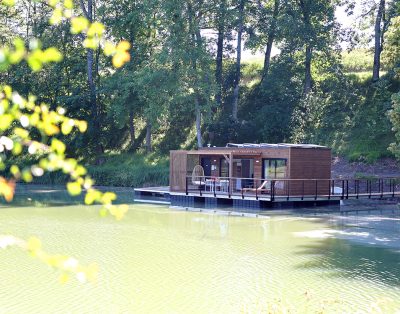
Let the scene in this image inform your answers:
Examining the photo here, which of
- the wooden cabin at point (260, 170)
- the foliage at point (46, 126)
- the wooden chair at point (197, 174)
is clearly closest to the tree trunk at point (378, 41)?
the wooden cabin at point (260, 170)

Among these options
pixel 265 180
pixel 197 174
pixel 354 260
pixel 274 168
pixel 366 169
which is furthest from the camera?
pixel 366 169

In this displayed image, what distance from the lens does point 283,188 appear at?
75.0 feet

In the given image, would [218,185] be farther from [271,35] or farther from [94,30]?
→ [94,30]

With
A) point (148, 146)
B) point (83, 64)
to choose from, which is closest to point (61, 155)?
point (148, 146)

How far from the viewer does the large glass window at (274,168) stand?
23.5 metres

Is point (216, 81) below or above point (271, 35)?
below

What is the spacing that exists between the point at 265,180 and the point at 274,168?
1.36 meters

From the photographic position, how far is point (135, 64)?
35.7m

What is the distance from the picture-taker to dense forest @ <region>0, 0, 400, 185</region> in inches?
1248

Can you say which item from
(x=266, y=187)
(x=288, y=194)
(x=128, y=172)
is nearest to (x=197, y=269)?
(x=288, y=194)

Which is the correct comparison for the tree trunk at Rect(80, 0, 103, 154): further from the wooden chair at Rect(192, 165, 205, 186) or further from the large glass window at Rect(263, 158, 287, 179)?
the large glass window at Rect(263, 158, 287, 179)

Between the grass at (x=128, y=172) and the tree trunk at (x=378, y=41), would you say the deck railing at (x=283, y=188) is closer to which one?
the grass at (x=128, y=172)

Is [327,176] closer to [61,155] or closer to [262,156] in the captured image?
[262,156]

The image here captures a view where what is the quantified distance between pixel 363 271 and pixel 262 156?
1240cm
